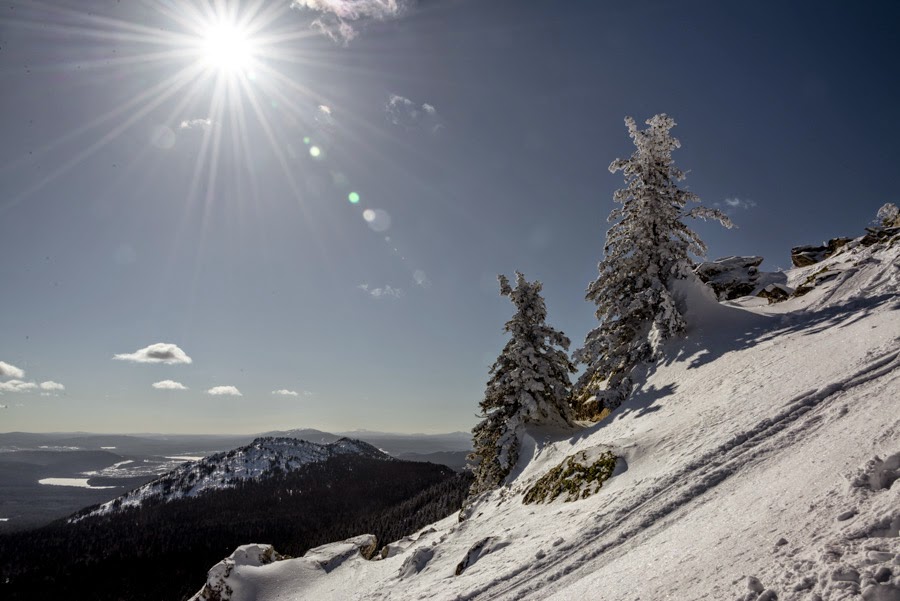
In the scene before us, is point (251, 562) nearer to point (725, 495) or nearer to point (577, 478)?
point (577, 478)

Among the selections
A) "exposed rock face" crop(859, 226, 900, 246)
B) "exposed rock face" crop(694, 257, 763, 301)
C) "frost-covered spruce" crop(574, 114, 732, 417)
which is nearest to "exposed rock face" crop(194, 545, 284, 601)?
"frost-covered spruce" crop(574, 114, 732, 417)

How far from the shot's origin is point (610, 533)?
884 centimetres

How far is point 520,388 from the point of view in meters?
23.2

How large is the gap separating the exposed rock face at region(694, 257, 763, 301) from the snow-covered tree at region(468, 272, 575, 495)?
1613 centimetres

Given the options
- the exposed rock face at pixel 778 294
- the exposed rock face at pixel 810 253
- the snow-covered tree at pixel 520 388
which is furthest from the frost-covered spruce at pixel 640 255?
the exposed rock face at pixel 810 253

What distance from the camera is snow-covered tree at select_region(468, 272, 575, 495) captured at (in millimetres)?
22438

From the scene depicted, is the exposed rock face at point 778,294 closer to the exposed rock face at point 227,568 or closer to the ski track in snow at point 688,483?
the ski track in snow at point 688,483

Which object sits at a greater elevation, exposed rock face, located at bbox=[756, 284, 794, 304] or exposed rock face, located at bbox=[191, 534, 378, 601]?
exposed rock face, located at bbox=[756, 284, 794, 304]

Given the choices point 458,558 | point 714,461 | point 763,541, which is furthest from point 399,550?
point 763,541

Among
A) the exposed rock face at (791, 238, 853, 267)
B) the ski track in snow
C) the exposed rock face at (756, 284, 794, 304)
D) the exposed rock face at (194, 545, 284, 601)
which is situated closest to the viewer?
the ski track in snow

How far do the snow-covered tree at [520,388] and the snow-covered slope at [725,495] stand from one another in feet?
8.13

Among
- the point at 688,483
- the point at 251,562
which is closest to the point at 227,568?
the point at 251,562

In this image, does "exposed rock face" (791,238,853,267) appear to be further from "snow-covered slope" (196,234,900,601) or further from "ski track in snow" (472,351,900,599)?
"ski track in snow" (472,351,900,599)

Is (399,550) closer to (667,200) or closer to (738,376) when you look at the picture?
(738,376)
